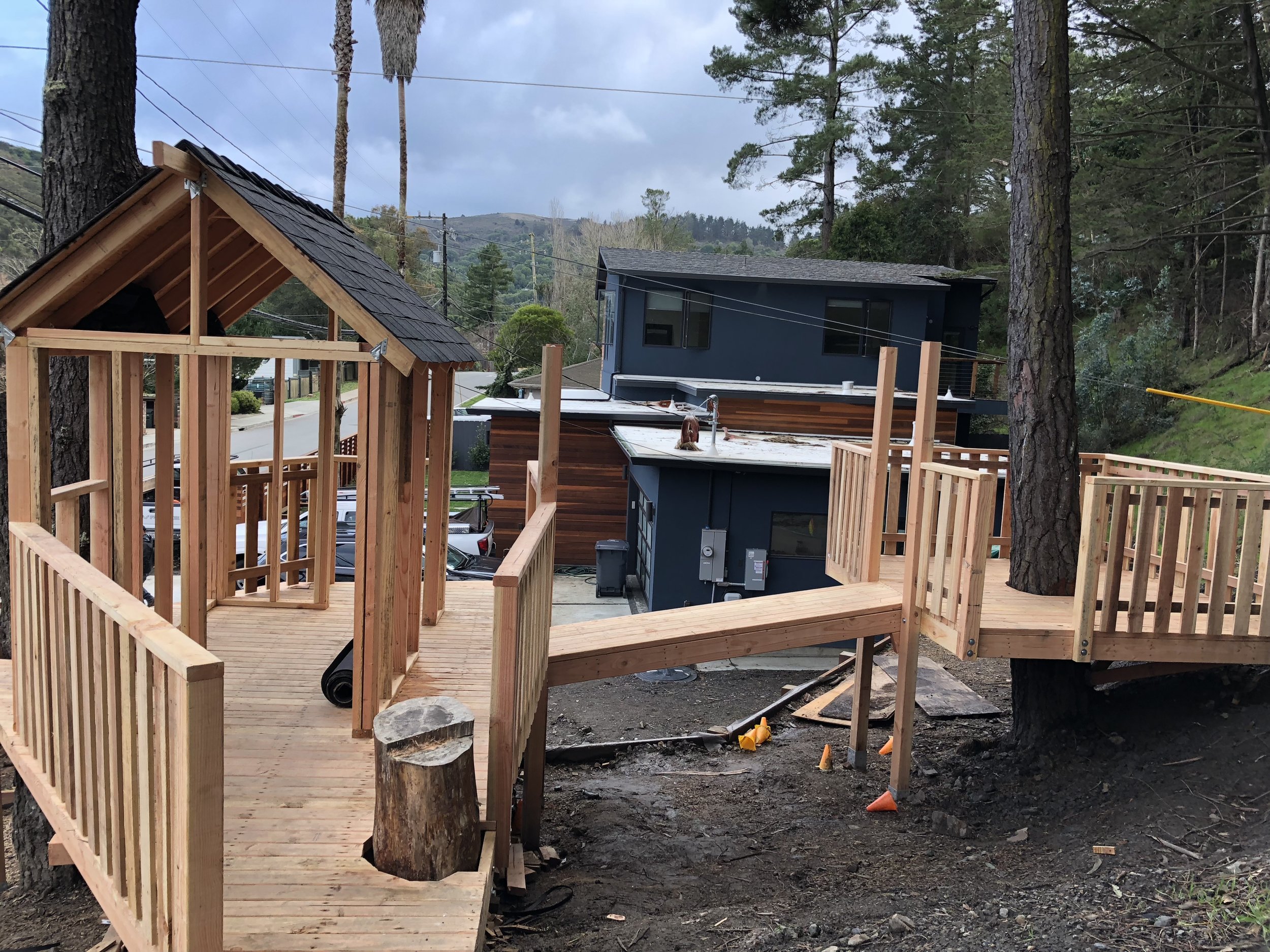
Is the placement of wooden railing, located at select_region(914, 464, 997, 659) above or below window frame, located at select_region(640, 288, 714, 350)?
below

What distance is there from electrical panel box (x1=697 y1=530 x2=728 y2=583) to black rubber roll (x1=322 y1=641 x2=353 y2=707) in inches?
393

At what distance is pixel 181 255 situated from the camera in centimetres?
612

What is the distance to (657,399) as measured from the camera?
23672 millimetres

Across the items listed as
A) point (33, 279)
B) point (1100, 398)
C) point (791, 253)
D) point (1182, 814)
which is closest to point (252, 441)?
point (791, 253)

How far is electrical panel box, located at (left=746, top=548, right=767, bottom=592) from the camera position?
1558cm

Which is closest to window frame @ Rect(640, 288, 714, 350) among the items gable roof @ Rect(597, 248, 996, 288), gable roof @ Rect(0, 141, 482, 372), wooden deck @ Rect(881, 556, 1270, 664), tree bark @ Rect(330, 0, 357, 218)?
gable roof @ Rect(597, 248, 996, 288)

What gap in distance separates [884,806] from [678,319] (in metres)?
18.2

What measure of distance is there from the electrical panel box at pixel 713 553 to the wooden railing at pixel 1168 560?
8.92 metres

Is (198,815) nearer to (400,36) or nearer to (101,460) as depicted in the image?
(101,460)

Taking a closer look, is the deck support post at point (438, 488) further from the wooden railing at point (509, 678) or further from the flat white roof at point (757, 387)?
the flat white roof at point (757, 387)

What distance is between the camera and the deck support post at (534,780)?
6.39 metres

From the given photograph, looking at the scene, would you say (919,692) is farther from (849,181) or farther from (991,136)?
(849,181)

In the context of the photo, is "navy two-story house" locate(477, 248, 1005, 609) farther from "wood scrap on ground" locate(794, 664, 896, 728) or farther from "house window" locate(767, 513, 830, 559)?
"wood scrap on ground" locate(794, 664, 896, 728)

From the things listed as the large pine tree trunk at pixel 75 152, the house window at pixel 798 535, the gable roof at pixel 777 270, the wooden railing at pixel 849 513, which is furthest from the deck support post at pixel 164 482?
the gable roof at pixel 777 270
